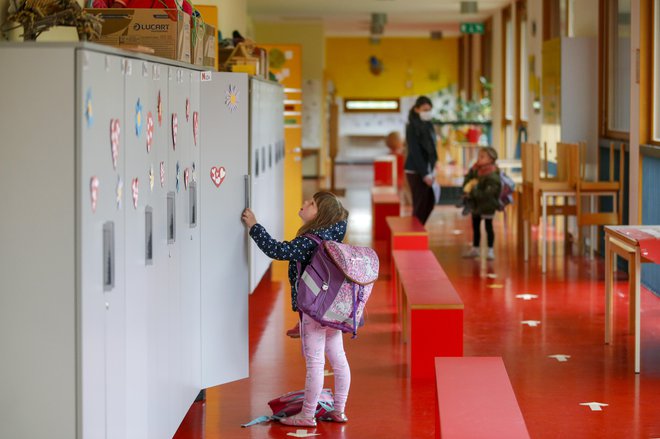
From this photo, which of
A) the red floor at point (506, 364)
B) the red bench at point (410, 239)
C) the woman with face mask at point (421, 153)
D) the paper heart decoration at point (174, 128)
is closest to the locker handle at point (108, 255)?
the paper heart decoration at point (174, 128)

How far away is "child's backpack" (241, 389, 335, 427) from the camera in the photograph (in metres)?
5.25

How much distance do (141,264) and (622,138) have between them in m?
7.45

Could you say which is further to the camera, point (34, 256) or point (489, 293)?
point (489, 293)

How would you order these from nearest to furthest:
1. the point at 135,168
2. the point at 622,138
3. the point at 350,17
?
the point at 135,168
the point at 622,138
the point at 350,17

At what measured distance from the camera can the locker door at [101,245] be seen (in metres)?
3.18

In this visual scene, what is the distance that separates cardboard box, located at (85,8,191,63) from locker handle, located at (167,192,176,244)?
73 centimetres

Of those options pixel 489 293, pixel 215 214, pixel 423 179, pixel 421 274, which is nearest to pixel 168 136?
pixel 215 214

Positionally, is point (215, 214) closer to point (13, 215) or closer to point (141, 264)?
point (141, 264)

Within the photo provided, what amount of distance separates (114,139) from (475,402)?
5.67ft

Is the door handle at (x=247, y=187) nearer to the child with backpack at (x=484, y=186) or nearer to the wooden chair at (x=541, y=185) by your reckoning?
the wooden chair at (x=541, y=185)

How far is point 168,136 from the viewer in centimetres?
442

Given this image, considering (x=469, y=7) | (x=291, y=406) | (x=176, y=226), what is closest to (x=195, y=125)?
(x=176, y=226)

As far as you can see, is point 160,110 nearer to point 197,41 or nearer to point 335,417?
point 197,41

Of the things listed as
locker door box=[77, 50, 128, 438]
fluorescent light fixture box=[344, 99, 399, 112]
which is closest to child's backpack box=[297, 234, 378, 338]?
locker door box=[77, 50, 128, 438]
